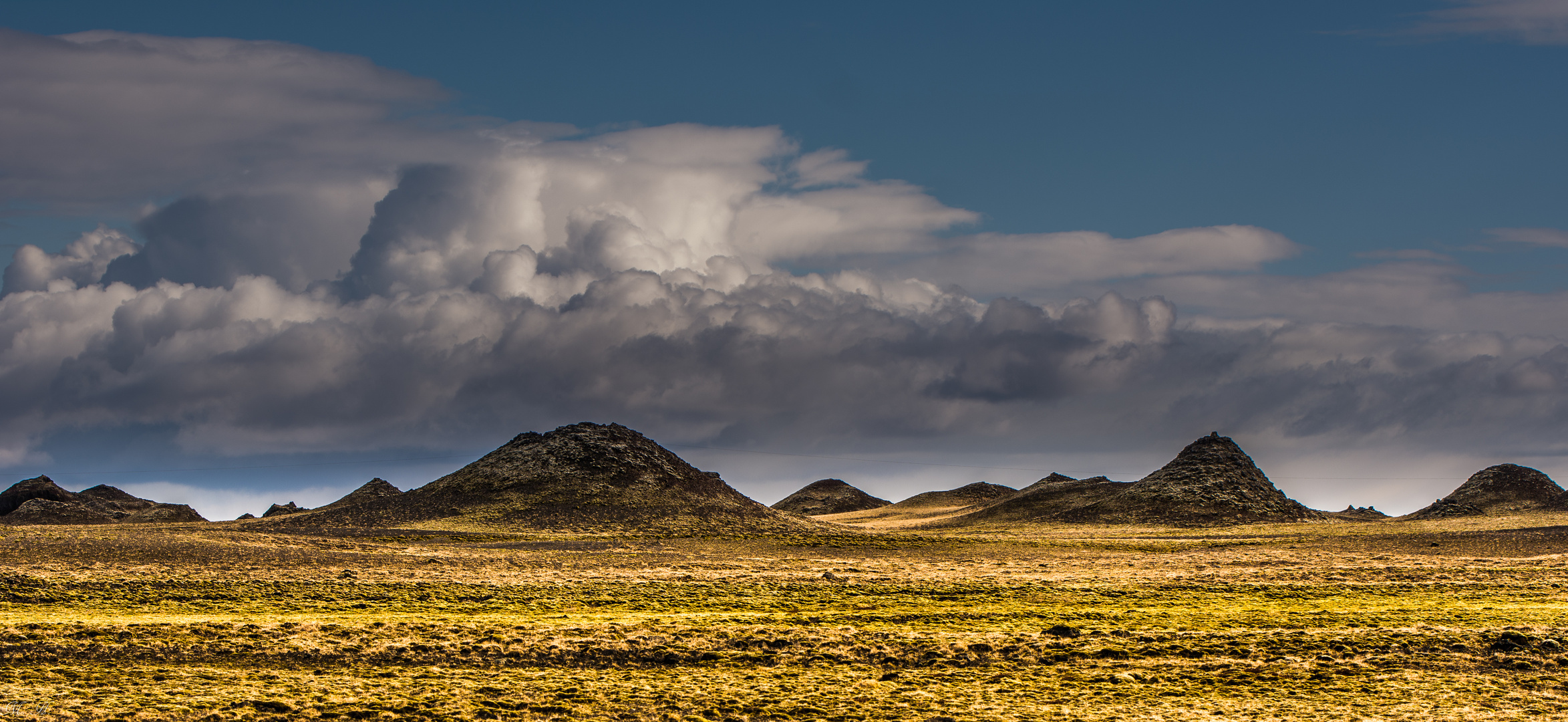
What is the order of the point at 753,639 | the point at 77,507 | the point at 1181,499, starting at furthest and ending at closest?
the point at 77,507 → the point at 1181,499 → the point at 753,639

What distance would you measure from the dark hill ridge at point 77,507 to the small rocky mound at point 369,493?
19.0 metres

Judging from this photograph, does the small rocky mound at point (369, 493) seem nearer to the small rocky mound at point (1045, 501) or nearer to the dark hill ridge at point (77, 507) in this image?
the dark hill ridge at point (77, 507)


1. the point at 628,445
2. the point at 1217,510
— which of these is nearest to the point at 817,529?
the point at 628,445

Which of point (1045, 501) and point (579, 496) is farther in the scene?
point (1045, 501)

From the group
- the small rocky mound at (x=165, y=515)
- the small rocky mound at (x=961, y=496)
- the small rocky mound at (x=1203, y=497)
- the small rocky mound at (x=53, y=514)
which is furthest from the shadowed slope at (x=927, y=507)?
the small rocky mound at (x=53, y=514)

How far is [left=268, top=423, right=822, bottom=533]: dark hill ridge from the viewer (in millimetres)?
98062

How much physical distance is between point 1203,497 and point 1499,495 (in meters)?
37.9

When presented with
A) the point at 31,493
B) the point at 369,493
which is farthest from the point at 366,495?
the point at 31,493

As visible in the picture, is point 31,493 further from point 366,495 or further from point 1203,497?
point 1203,497

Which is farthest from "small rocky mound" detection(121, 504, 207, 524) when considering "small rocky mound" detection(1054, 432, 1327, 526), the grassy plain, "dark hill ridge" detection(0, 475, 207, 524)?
"small rocky mound" detection(1054, 432, 1327, 526)

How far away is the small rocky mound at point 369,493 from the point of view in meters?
121

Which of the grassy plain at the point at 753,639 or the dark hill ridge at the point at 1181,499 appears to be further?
the dark hill ridge at the point at 1181,499

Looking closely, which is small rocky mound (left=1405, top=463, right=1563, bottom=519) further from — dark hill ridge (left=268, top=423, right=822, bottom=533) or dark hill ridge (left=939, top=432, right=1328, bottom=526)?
dark hill ridge (left=268, top=423, right=822, bottom=533)

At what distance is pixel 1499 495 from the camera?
130 meters
